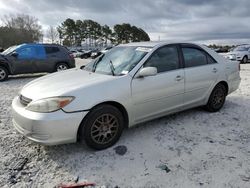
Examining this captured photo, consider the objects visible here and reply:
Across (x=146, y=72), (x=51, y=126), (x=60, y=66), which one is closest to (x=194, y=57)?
(x=146, y=72)

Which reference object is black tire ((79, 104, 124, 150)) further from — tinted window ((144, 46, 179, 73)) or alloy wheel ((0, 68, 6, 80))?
alloy wheel ((0, 68, 6, 80))

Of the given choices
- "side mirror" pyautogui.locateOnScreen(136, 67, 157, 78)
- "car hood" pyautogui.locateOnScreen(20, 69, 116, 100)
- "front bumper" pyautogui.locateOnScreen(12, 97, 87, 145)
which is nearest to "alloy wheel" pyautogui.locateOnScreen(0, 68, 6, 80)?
"car hood" pyautogui.locateOnScreen(20, 69, 116, 100)

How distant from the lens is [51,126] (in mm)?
3004

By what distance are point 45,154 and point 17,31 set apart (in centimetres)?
5595

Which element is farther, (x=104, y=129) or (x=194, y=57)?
(x=194, y=57)

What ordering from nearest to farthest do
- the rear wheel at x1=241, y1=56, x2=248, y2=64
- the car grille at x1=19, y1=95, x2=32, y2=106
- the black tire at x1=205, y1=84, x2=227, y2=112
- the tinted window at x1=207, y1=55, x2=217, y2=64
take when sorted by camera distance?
the car grille at x1=19, y1=95, x2=32, y2=106
the tinted window at x1=207, y1=55, x2=217, y2=64
the black tire at x1=205, y1=84, x2=227, y2=112
the rear wheel at x1=241, y1=56, x2=248, y2=64

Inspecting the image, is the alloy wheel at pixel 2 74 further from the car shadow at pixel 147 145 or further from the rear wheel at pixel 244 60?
the rear wheel at pixel 244 60

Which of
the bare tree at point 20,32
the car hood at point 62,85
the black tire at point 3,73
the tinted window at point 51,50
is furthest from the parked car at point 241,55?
the bare tree at point 20,32

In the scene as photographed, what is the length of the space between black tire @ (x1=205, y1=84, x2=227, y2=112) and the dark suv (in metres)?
8.08

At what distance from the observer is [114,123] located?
3.54 metres

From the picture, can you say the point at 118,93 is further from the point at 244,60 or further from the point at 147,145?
the point at 244,60

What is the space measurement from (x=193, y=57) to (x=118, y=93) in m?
1.93

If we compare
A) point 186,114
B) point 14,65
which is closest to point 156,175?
point 186,114

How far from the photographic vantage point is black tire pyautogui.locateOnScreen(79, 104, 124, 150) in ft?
10.7
